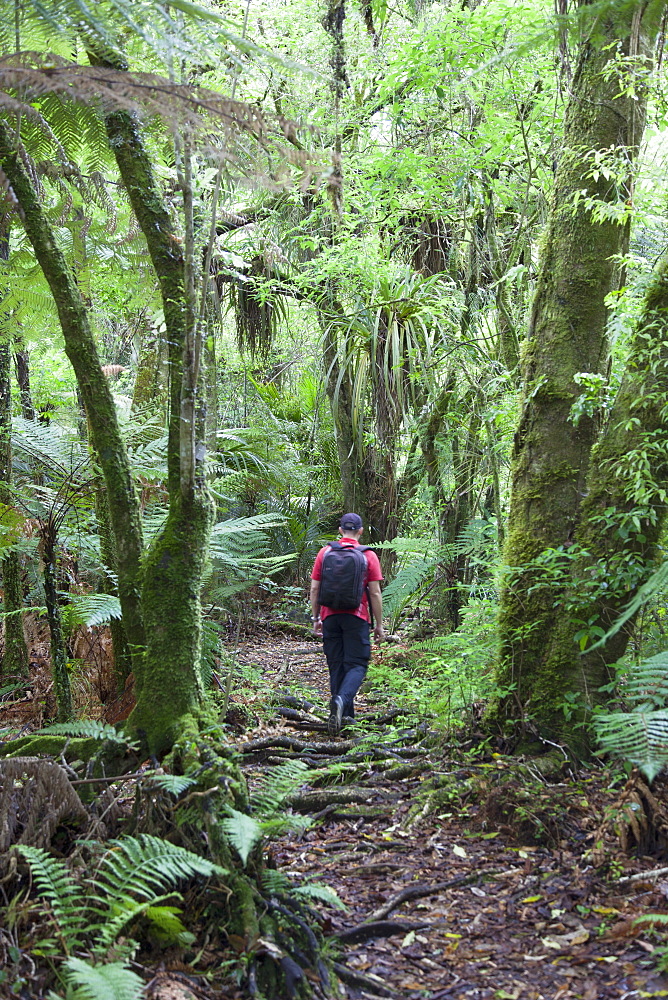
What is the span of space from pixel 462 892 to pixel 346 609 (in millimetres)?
2436

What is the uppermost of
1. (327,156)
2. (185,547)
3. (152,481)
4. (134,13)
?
(134,13)

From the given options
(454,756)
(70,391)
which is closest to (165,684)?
(454,756)

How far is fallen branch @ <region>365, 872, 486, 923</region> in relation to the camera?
9.61 feet

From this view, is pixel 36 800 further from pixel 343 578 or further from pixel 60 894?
pixel 343 578

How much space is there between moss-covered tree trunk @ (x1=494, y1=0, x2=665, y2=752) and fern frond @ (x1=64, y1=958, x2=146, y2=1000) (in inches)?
104

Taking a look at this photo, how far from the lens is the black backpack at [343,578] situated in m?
5.30

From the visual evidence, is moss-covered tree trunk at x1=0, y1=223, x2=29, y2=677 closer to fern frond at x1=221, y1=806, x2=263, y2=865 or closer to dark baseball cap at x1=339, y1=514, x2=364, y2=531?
dark baseball cap at x1=339, y1=514, x2=364, y2=531

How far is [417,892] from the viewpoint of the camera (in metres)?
3.10

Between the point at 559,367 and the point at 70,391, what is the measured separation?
312 inches

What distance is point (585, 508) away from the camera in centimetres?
405

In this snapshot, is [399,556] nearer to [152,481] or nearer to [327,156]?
[152,481]

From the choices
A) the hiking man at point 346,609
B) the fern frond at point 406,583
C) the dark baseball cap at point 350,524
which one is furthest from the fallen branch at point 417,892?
the fern frond at point 406,583

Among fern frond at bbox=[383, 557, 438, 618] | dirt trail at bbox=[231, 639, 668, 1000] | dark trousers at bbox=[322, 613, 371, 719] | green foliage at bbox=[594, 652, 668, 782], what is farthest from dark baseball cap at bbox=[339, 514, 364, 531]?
green foliage at bbox=[594, 652, 668, 782]

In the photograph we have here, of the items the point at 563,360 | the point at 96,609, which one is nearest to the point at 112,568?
the point at 96,609
